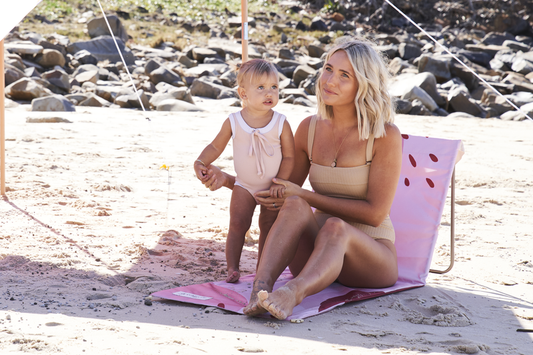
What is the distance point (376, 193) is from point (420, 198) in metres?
0.64

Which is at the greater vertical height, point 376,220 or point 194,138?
point 376,220

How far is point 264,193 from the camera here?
283 centimetres

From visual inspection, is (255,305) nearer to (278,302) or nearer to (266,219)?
(278,302)

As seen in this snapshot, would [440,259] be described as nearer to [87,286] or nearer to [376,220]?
[376,220]

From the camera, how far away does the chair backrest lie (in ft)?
10.3

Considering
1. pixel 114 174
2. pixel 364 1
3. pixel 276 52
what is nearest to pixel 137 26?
pixel 276 52

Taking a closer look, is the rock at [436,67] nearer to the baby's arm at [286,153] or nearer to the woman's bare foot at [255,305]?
the baby's arm at [286,153]

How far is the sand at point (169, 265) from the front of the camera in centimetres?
214

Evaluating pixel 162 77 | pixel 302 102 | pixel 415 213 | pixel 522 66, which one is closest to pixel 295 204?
pixel 415 213

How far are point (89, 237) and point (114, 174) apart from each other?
72.6 inches

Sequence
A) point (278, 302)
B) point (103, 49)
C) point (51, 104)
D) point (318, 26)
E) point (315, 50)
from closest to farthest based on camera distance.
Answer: point (278, 302) → point (51, 104) → point (103, 49) → point (315, 50) → point (318, 26)

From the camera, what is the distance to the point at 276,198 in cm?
283

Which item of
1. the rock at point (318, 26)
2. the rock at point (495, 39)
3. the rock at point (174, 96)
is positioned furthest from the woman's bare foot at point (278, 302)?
the rock at point (318, 26)

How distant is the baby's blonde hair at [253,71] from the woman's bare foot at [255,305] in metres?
1.05
